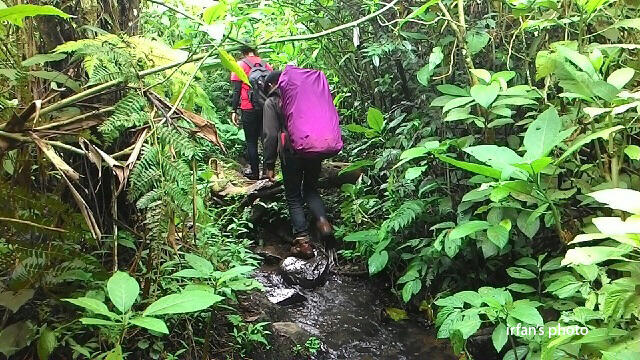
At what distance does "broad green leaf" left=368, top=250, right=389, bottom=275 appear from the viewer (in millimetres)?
3877

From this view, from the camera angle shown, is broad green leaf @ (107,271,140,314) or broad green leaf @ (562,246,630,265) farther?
broad green leaf @ (107,271,140,314)

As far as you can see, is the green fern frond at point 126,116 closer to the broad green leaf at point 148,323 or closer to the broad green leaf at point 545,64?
the broad green leaf at point 148,323

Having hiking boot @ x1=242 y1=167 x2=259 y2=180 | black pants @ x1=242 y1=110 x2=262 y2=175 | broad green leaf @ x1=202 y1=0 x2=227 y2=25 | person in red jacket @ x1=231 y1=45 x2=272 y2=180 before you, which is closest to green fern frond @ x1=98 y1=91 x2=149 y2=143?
broad green leaf @ x1=202 y1=0 x2=227 y2=25

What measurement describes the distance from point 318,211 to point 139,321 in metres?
3.62

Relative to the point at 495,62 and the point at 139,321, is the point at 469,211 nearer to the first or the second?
the point at 495,62

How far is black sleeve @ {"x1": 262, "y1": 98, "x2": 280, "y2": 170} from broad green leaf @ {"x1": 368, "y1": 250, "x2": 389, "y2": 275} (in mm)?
1823

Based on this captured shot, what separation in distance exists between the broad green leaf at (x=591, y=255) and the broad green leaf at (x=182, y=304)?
116 centimetres

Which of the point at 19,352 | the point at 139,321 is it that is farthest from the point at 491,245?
the point at 19,352

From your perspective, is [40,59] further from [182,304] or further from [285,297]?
[285,297]

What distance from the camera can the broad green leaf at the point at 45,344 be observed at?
6.30 feet

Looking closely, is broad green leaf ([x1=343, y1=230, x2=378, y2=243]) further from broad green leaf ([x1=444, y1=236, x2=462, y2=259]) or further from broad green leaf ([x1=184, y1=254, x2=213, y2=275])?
broad green leaf ([x1=184, y1=254, x2=213, y2=275])

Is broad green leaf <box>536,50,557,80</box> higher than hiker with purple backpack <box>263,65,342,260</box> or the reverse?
higher

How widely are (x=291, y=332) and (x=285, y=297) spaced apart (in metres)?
0.74

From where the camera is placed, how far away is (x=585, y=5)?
7.50ft
